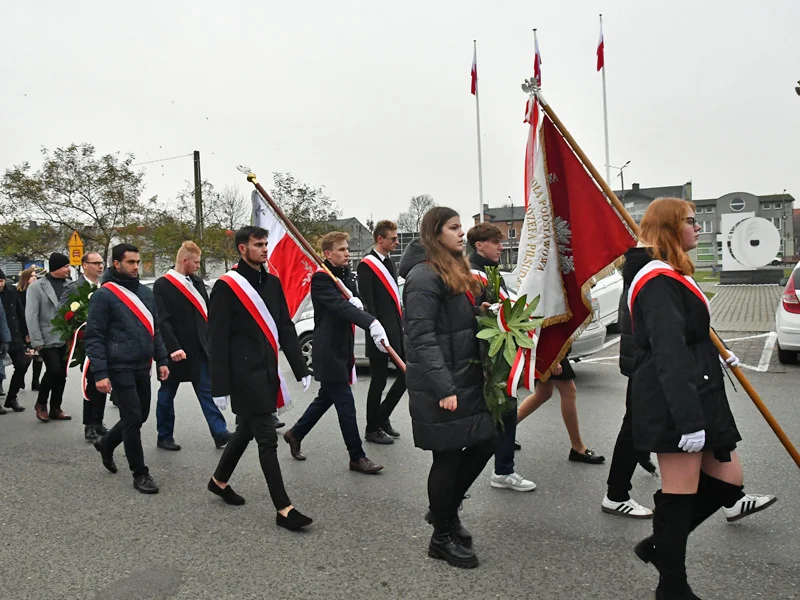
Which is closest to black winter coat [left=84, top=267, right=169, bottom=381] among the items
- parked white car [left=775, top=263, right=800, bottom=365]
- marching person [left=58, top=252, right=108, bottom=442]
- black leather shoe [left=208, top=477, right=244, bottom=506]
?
black leather shoe [left=208, top=477, right=244, bottom=506]

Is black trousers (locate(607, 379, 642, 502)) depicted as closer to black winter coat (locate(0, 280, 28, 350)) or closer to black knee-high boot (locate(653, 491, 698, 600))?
black knee-high boot (locate(653, 491, 698, 600))

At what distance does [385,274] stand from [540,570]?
3117 mm

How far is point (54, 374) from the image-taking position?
7832 millimetres

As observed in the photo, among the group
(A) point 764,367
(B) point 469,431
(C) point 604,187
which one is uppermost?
(C) point 604,187

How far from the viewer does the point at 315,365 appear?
5.60m

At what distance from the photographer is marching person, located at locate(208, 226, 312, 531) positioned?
14.4 feet

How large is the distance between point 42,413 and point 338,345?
4.23m

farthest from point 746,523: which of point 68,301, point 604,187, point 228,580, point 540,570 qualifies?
point 68,301

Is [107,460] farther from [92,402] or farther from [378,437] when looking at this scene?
[378,437]

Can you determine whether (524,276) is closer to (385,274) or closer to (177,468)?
(385,274)

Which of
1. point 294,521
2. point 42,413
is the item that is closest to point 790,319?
point 294,521

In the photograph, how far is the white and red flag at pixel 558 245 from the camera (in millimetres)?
4770

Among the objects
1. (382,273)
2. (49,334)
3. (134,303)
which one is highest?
(382,273)

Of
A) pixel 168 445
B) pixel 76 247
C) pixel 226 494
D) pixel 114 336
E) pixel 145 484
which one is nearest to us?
pixel 226 494
